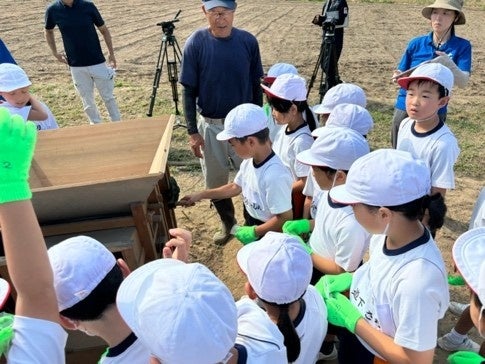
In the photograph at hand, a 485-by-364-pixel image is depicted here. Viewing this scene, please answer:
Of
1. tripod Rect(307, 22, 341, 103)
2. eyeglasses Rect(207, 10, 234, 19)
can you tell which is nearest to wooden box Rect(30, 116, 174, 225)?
eyeglasses Rect(207, 10, 234, 19)

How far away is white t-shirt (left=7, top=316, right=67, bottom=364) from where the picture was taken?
4.88 ft

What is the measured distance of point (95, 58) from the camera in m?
6.46

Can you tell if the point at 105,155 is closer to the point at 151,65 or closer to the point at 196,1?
the point at 151,65

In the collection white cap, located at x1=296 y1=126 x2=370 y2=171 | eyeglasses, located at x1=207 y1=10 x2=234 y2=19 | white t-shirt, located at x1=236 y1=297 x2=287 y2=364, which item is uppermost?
eyeglasses, located at x1=207 y1=10 x2=234 y2=19

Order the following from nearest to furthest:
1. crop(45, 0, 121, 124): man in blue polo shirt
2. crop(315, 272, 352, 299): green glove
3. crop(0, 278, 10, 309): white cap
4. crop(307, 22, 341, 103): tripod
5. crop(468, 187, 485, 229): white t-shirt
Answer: crop(0, 278, 10, 309): white cap
crop(315, 272, 352, 299): green glove
crop(468, 187, 485, 229): white t-shirt
crop(45, 0, 121, 124): man in blue polo shirt
crop(307, 22, 341, 103): tripod

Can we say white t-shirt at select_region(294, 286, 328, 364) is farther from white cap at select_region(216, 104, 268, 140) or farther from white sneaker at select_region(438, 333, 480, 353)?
white sneaker at select_region(438, 333, 480, 353)

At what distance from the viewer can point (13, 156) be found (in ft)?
4.57

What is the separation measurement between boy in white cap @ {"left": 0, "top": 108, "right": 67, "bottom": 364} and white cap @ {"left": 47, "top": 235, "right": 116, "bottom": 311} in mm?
60

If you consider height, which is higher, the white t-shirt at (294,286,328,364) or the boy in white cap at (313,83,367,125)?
the boy in white cap at (313,83,367,125)

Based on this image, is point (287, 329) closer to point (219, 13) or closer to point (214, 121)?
point (214, 121)

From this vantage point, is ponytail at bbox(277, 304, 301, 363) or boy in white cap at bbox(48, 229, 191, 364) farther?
ponytail at bbox(277, 304, 301, 363)

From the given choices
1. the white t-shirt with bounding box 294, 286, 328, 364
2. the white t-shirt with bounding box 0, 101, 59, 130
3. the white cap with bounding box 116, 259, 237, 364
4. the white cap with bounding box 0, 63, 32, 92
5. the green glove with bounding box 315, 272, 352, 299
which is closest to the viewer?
the white cap with bounding box 116, 259, 237, 364

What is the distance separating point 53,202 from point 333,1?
752cm

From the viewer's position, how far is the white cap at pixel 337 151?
2.64 metres
